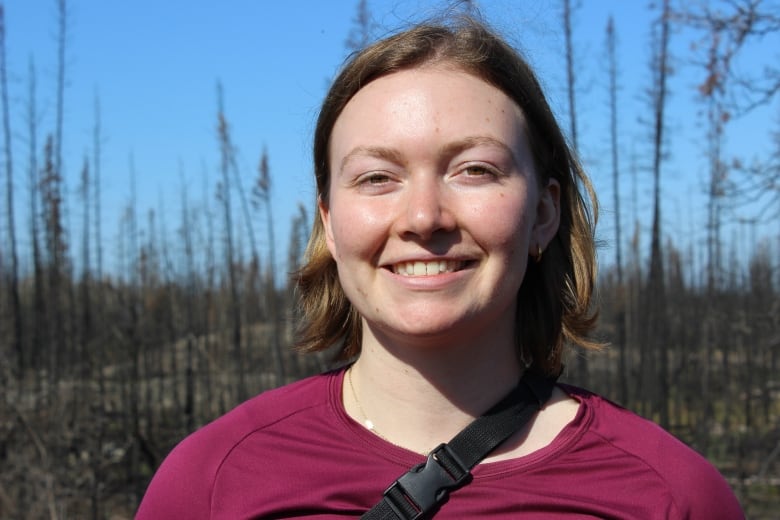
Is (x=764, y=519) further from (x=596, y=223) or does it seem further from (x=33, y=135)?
(x=33, y=135)

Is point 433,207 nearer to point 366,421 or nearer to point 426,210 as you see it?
point 426,210

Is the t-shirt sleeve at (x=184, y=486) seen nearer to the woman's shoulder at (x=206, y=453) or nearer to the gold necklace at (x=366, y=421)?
the woman's shoulder at (x=206, y=453)

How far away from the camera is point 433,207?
4.36 feet

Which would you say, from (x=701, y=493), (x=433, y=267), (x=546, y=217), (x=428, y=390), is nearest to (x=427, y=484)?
(x=428, y=390)

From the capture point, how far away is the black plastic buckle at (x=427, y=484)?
1291 millimetres

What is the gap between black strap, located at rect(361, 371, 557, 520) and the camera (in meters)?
1.29

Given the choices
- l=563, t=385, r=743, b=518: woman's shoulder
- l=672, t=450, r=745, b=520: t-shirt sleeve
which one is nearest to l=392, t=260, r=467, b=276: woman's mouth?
l=563, t=385, r=743, b=518: woman's shoulder

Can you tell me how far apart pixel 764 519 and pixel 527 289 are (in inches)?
481

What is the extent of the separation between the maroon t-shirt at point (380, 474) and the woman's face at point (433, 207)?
0.22m

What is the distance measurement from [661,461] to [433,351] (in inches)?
16.6

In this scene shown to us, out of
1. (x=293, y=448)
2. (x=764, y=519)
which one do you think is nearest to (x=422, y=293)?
(x=293, y=448)

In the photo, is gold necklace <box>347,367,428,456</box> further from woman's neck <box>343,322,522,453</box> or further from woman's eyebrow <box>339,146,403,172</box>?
woman's eyebrow <box>339,146,403,172</box>

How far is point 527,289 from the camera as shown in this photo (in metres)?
1.73

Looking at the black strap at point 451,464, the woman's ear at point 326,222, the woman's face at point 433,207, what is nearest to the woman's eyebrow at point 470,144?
the woman's face at point 433,207
